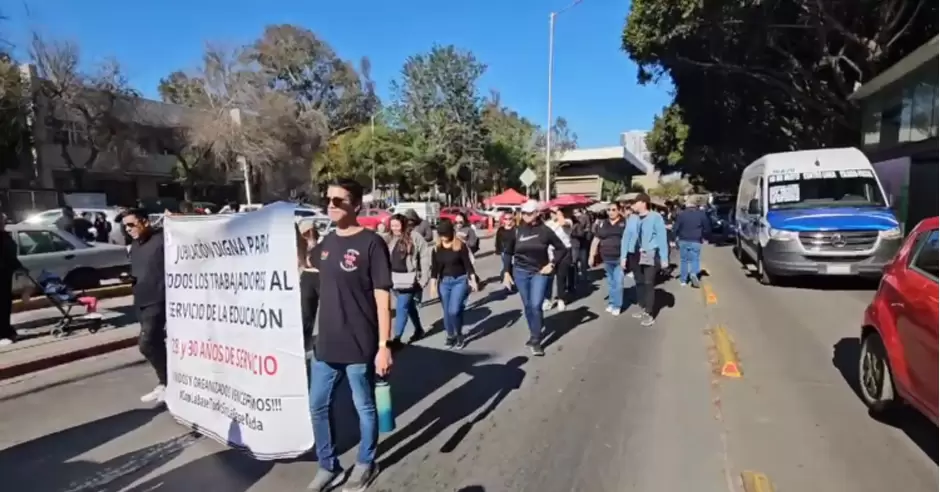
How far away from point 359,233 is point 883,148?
84.8 feet

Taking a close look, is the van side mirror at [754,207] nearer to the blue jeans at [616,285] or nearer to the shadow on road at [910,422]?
the blue jeans at [616,285]

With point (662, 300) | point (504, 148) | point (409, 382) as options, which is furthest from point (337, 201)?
point (504, 148)

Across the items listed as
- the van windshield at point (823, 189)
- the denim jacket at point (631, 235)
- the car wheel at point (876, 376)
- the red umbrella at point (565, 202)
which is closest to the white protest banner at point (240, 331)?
the car wheel at point (876, 376)

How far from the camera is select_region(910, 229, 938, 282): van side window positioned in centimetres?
440

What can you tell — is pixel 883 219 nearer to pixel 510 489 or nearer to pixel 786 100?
pixel 510 489

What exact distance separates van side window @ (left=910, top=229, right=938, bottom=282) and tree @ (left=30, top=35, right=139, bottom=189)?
3925cm

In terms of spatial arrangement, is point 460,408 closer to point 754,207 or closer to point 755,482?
point 755,482

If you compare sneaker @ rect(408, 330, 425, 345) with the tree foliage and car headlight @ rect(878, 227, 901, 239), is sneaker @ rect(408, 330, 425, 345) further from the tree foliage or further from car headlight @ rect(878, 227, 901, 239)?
the tree foliage

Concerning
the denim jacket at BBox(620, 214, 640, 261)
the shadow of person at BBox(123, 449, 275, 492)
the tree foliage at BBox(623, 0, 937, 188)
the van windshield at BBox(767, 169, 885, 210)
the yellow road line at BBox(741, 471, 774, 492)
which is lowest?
the shadow of person at BBox(123, 449, 275, 492)

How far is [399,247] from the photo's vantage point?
8.03 meters

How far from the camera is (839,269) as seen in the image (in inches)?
459

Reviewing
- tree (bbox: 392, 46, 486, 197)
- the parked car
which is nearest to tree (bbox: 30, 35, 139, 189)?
tree (bbox: 392, 46, 486, 197)

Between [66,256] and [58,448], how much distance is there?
319 inches

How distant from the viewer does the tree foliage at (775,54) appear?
816 inches
